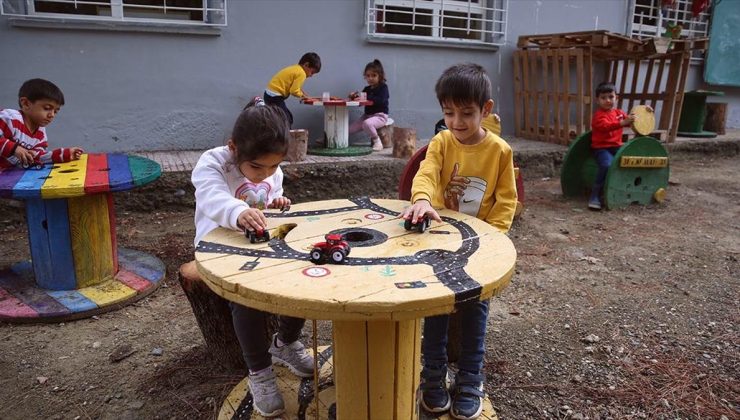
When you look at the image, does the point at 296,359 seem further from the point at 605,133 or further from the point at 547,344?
the point at 605,133

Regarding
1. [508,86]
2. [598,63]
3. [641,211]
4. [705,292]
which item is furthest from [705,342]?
[598,63]

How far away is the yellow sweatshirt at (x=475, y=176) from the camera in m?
2.28

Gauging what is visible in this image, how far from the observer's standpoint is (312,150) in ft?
20.5

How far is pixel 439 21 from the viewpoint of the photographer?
23.8 feet

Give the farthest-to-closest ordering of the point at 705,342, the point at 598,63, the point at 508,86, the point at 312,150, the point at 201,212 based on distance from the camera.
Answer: the point at 598,63
the point at 508,86
the point at 312,150
the point at 705,342
the point at 201,212

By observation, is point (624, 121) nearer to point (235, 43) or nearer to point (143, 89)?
point (235, 43)

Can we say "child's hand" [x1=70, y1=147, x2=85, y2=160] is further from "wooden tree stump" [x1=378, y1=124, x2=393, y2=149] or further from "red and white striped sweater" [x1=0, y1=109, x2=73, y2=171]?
"wooden tree stump" [x1=378, y1=124, x2=393, y2=149]

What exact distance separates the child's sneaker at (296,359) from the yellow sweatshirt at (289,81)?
4009 mm

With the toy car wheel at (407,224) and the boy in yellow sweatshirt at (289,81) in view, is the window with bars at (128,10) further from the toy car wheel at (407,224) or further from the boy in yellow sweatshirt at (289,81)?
the toy car wheel at (407,224)

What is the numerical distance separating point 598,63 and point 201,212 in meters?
7.95

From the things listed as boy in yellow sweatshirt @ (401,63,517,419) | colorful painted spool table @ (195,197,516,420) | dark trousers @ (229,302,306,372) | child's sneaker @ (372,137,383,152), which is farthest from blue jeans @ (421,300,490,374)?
child's sneaker @ (372,137,383,152)

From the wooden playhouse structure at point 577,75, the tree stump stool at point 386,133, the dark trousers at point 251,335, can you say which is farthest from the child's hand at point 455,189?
the wooden playhouse structure at point 577,75

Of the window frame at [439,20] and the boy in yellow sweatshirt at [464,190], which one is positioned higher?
the window frame at [439,20]

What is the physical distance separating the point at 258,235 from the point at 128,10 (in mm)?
4930
